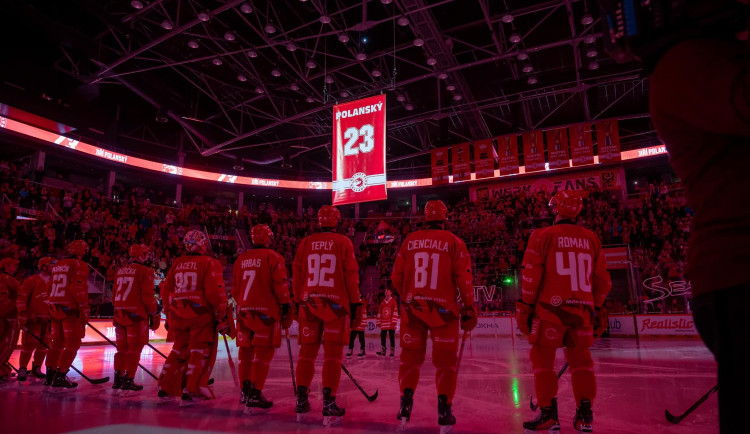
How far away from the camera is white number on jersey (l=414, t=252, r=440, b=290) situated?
4.72 meters

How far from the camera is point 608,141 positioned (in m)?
→ 21.0

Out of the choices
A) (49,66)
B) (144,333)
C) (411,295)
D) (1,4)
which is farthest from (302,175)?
(411,295)

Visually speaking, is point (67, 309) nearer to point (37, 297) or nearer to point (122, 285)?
point (122, 285)

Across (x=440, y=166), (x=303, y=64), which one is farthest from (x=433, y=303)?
(x=303, y=64)

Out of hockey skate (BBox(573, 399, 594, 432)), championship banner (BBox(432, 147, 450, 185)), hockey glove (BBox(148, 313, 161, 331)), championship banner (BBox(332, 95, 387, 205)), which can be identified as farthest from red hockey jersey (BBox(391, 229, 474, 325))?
championship banner (BBox(432, 147, 450, 185))

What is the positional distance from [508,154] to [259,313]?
64.8 feet

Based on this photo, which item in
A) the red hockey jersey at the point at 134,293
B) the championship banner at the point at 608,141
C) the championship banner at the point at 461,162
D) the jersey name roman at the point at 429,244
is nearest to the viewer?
the jersey name roman at the point at 429,244

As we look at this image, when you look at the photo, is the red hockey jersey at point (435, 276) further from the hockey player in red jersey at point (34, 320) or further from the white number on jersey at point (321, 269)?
the hockey player in red jersey at point (34, 320)

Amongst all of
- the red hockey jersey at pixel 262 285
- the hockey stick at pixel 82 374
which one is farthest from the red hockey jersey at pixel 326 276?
the hockey stick at pixel 82 374

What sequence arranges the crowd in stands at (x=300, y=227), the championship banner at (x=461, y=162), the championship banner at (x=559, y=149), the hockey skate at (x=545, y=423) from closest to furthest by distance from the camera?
the hockey skate at (x=545, y=423), the crowd in stands at (x=300, y=227), the championship banner at (x=559, y=149), the championship banner at (x=461, y=162)

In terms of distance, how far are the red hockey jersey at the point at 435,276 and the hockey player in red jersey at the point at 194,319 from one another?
8.94 feet

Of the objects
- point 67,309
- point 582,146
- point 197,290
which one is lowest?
point 67,309

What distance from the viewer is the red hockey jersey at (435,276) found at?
4.62m

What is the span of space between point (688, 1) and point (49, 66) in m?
26.9
